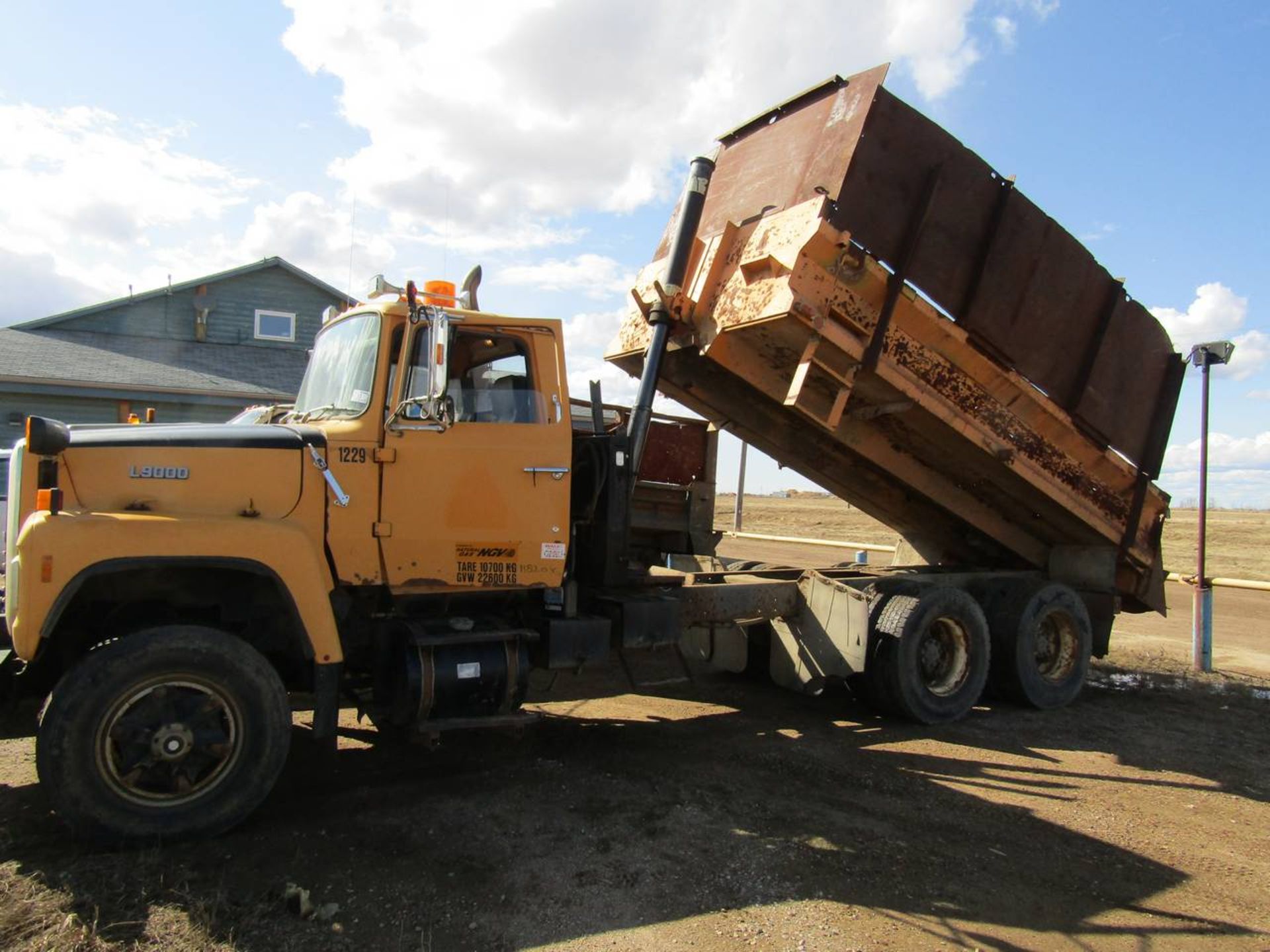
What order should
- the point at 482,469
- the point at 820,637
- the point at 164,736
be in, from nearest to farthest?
the point at 164,736
the point at 482,469
the point at 820,637

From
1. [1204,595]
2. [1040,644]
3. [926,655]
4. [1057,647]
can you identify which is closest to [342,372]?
[926,655]

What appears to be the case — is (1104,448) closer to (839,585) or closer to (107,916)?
(839,585)

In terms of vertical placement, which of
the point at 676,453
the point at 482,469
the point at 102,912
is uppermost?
the point at 676,453

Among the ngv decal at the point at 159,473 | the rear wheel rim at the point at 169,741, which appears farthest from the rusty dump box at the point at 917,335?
the rear wheel rim at the point at 169,741

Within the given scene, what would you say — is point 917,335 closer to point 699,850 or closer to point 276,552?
point 699,850

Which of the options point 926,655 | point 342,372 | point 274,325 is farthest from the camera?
point 274,325

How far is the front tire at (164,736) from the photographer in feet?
12.1

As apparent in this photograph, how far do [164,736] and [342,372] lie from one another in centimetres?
206

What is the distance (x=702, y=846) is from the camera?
4152mm

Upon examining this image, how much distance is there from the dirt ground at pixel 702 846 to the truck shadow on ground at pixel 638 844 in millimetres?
15

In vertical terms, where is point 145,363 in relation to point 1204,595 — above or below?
above

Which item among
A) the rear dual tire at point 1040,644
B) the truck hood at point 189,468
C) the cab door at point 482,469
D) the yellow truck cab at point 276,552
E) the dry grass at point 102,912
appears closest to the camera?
the dry grass at point 102,912

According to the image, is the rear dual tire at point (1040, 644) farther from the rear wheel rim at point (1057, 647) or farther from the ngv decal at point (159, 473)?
the ngv decal at point (159, 473)

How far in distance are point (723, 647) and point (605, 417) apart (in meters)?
2.05
